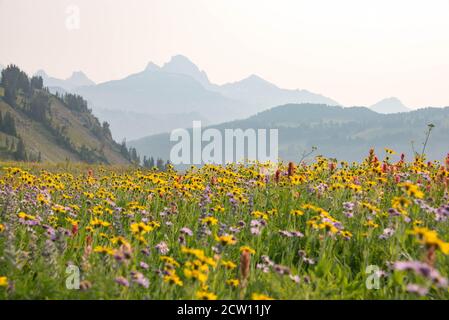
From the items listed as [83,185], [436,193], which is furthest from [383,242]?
[83,185]

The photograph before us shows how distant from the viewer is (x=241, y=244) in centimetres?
719

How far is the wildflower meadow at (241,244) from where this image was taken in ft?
15.0

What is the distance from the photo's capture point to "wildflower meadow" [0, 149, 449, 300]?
457 cm

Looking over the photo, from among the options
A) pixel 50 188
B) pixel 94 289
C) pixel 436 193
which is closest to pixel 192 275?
pixel 94 289

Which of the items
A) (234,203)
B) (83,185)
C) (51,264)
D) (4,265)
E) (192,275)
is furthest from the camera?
(83,185)

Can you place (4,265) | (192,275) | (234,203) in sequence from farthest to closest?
(234,203) → (4,265) → (192,275)

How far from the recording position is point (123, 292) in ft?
14.6

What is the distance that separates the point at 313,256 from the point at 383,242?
1058 mm

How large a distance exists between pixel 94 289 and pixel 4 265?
200 centimetres

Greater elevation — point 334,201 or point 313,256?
point 334,201

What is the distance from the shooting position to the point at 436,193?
28.5 feet
